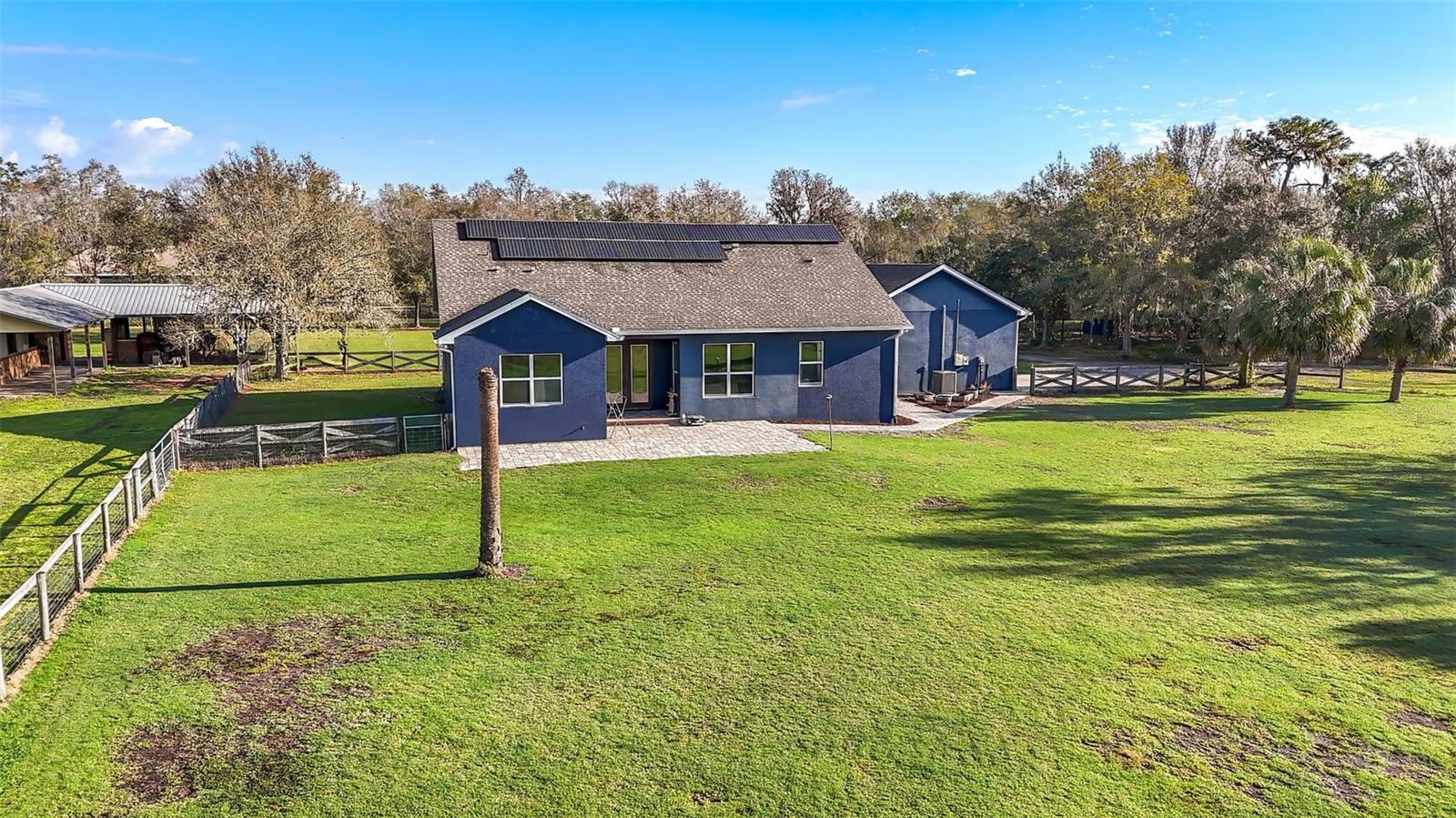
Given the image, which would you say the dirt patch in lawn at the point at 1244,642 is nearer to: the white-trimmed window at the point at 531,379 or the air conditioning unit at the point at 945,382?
the white-trimmed window at the point at 531,379

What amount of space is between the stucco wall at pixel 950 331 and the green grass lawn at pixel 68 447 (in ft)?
74.7

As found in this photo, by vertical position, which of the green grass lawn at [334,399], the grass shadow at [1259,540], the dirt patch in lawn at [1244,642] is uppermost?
the green grass lawn at [334,399]

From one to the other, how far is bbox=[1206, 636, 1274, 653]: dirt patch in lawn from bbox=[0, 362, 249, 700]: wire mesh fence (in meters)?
12.6

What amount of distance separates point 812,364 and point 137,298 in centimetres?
3161

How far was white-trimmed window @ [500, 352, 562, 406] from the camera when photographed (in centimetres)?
2098

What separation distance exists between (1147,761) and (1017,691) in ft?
4.75

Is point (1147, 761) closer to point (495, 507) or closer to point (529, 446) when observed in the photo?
point (495, 507)

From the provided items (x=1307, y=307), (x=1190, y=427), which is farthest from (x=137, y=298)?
(x=1307, y=307)

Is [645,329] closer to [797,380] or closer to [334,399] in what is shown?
[797,380]

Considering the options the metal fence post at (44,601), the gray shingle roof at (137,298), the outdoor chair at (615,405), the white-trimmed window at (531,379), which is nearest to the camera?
the metal fence post at (44,601)

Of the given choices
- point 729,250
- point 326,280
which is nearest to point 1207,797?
point 729,250

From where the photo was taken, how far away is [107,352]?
38.8 meters

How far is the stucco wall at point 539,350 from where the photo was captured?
810 inches

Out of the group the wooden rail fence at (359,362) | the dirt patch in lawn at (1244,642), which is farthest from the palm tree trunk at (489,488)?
the wooden rail fence at (359,362)
